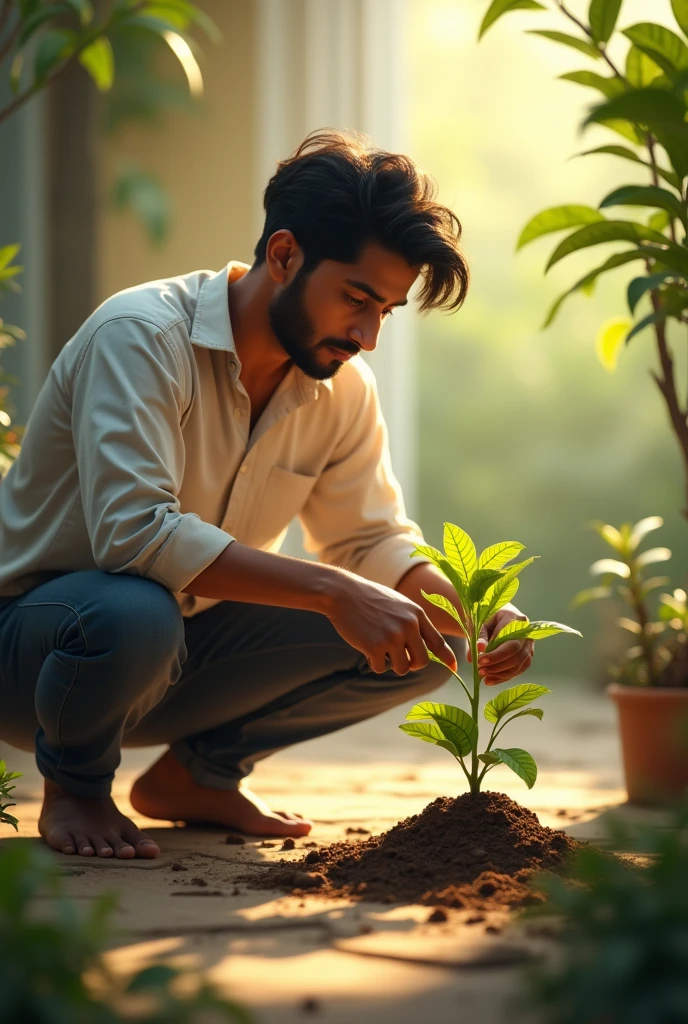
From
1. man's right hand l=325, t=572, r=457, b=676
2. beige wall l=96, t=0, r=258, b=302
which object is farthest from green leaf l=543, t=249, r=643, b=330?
beige wall l=96, t=0, r=258, b=302

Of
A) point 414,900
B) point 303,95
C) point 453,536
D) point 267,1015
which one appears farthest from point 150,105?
point 267,1015

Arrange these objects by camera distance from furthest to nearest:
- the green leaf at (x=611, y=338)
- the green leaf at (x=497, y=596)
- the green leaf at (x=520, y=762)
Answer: the green leaf at (x=611, y=338) → the green leaf at (x=497, y=596) → the green leaf at (x=520, y=762)

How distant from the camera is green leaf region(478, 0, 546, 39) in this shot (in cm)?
184

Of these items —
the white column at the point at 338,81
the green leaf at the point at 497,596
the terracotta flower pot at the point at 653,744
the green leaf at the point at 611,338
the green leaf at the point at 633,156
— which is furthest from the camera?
the white column at the point at 338,81

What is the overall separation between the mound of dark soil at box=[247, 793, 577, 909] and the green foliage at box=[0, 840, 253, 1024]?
0.55 meters

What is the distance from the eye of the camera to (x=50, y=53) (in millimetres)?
2133

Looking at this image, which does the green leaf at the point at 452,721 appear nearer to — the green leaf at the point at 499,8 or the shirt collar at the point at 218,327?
the shirt collar at the point at 218,327

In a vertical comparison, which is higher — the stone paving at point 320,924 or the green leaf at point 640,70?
the green leaf at point 640,70

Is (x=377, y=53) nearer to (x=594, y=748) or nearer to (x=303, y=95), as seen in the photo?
(x=303, y=95)

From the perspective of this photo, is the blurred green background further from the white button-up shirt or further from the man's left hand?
the man's left hand

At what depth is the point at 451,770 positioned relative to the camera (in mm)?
2582

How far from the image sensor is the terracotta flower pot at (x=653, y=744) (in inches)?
82.4

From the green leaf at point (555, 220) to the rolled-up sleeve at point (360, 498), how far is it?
38 centimetres

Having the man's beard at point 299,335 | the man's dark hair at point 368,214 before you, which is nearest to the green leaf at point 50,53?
the man's dark hair at point 368,214
